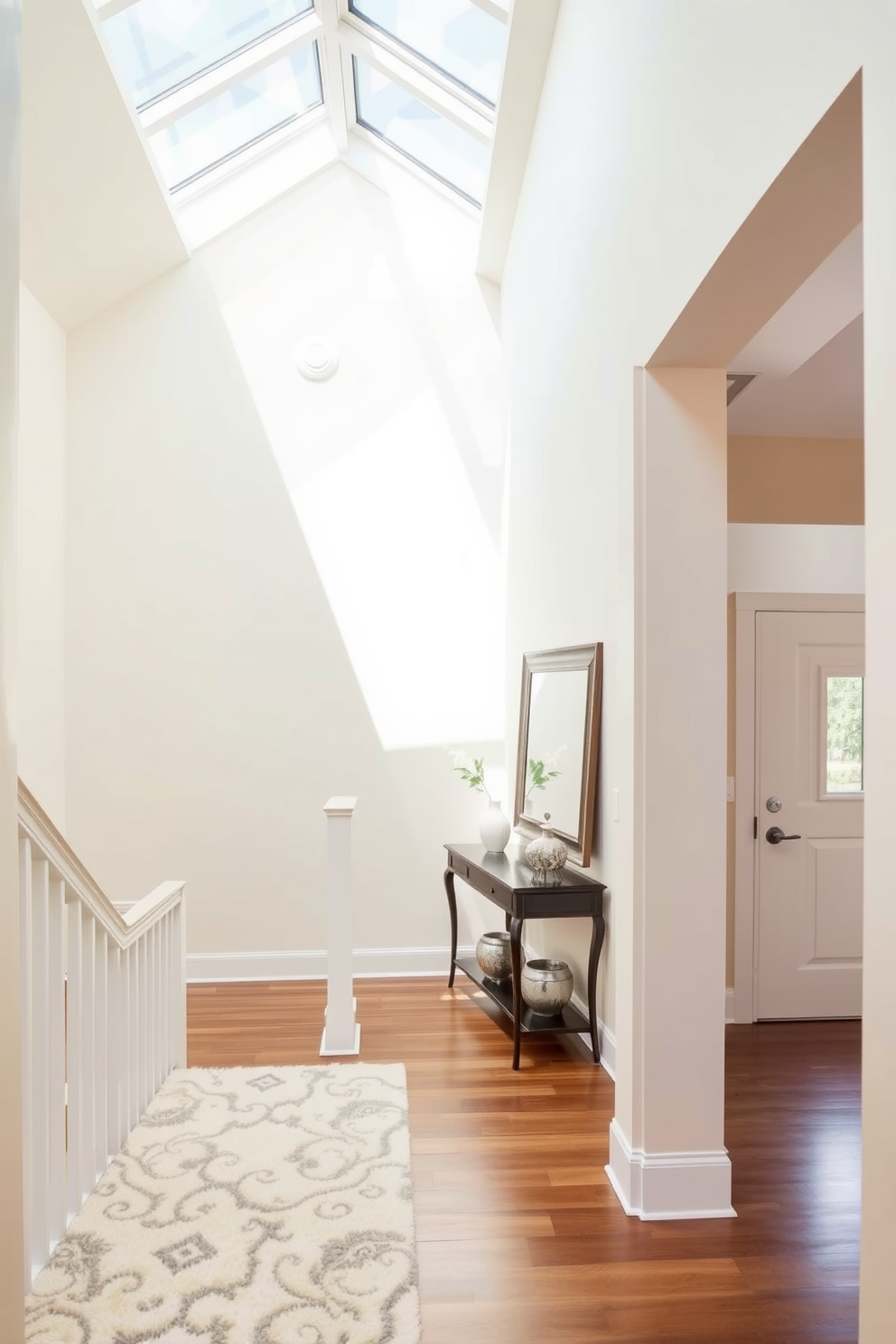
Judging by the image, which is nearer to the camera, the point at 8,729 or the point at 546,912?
the point at 8,729

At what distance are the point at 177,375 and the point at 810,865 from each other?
13.9 ft

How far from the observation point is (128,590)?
5453 millimetres

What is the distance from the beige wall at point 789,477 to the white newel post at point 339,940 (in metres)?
2.68

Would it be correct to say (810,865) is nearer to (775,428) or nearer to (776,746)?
(776,746)

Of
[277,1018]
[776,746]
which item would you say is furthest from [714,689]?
[277,1018]

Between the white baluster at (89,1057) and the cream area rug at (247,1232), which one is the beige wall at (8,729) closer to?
the cream area rug at (247,1232)

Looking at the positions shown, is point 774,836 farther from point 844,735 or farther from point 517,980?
point 517,980

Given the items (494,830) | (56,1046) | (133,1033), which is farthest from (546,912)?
(56,1046)

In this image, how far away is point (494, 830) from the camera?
15.9 ft

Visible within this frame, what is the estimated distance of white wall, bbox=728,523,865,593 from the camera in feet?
14.7

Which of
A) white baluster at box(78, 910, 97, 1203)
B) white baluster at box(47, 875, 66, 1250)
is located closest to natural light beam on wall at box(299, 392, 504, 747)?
white baluster at box(78, 910, 97, 1203)

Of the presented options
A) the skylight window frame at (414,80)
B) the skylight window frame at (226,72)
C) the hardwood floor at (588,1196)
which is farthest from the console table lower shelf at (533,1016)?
the skylight window frame at (226,72)

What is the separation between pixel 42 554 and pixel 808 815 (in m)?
4.06

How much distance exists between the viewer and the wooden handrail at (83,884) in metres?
2.20
